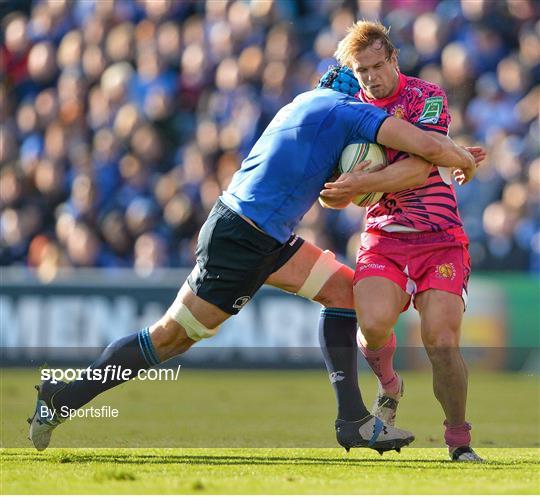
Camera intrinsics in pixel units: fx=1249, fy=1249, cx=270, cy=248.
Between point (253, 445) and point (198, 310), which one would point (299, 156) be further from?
point (253, 445)

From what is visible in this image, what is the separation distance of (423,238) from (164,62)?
937 cm

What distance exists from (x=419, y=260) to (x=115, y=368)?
1.80 meters

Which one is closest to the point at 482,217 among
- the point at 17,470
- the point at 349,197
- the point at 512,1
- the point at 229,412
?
the point at 512,1

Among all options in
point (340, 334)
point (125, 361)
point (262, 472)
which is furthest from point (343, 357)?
point (125, 361)

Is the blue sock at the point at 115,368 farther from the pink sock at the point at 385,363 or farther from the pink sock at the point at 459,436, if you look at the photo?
the pink sock at the point at 459,436

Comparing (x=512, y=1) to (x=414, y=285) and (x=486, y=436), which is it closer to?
(x=486, y=436)

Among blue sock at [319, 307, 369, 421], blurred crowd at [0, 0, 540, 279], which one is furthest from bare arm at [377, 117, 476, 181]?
blurred crowd at [0, 0, 540, 279]

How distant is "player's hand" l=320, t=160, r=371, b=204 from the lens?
22.0ft

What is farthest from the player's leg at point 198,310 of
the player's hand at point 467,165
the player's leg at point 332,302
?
the player's hand at point 467,165

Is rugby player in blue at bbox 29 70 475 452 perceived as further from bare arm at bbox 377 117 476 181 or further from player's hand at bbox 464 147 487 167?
player's hand at bbox 464 147 487 167

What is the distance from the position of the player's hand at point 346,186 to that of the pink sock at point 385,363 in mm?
964

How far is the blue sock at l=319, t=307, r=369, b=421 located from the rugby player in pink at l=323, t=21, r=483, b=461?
125 mm

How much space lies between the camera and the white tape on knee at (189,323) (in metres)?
6.80

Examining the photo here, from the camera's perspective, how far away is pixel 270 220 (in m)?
6.74
